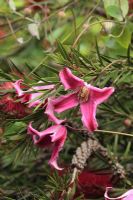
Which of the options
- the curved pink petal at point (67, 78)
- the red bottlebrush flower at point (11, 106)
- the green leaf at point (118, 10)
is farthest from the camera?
the green leaf at point (118, 10)

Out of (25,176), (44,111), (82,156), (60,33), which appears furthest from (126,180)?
(60,33)

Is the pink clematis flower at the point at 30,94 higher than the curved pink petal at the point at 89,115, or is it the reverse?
the pink clematis flower at the point at 30,94

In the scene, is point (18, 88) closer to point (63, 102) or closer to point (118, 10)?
point (63, 102)

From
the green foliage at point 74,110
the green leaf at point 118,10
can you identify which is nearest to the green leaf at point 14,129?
the green foliage at point 74,110

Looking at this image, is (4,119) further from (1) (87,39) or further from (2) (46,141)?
(1) (87,39)

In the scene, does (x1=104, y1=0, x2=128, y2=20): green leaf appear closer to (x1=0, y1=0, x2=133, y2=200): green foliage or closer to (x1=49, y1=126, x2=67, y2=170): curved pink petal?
(x1=0, y1=0, x2=133, y2=200): green foliage

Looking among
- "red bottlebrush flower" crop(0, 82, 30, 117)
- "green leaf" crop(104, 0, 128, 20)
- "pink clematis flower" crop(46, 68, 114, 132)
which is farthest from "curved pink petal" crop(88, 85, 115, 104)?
"green leaf" crop(104, 0, 128, 20)

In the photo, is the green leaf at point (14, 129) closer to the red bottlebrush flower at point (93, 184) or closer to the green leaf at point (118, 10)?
the red bottlebrush flower at point (93, 184)

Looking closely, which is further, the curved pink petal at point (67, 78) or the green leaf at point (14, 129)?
the green leaf at point (14, 129)
